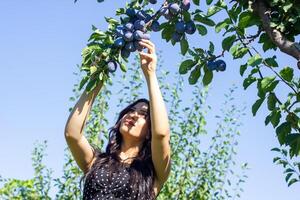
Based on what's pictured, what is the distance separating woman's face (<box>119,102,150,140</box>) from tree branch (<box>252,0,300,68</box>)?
27.9 inches

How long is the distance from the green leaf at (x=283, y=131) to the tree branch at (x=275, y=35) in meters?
0.37

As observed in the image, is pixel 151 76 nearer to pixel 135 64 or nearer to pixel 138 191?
pixel 138 191

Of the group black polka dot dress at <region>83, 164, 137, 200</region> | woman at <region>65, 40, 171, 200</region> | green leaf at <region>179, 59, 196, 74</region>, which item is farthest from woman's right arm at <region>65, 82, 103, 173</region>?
green leaf at <region>179, 59, 196, 74</region>

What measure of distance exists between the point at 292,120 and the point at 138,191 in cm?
68

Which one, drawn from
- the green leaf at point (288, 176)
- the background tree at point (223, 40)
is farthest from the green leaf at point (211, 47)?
the green leaf at point (288, 176)

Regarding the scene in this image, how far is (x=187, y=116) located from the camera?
222 inches

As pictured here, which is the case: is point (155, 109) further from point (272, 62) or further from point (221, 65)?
point (272, 62)

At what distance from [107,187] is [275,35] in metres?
0.93

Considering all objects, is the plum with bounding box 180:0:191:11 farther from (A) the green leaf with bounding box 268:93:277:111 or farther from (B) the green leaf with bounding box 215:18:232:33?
(A) the green leaf with bounding box 268:93:277:111

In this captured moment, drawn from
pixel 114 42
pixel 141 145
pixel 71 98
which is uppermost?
pixel 71 98

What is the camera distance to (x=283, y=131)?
84.1 inches

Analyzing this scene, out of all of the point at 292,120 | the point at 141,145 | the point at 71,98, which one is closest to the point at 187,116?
the point at 71,98

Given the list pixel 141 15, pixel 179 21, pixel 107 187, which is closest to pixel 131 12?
pixel 141 15

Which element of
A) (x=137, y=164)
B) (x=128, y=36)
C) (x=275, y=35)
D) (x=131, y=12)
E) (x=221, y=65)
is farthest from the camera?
(x=137, y=164)
